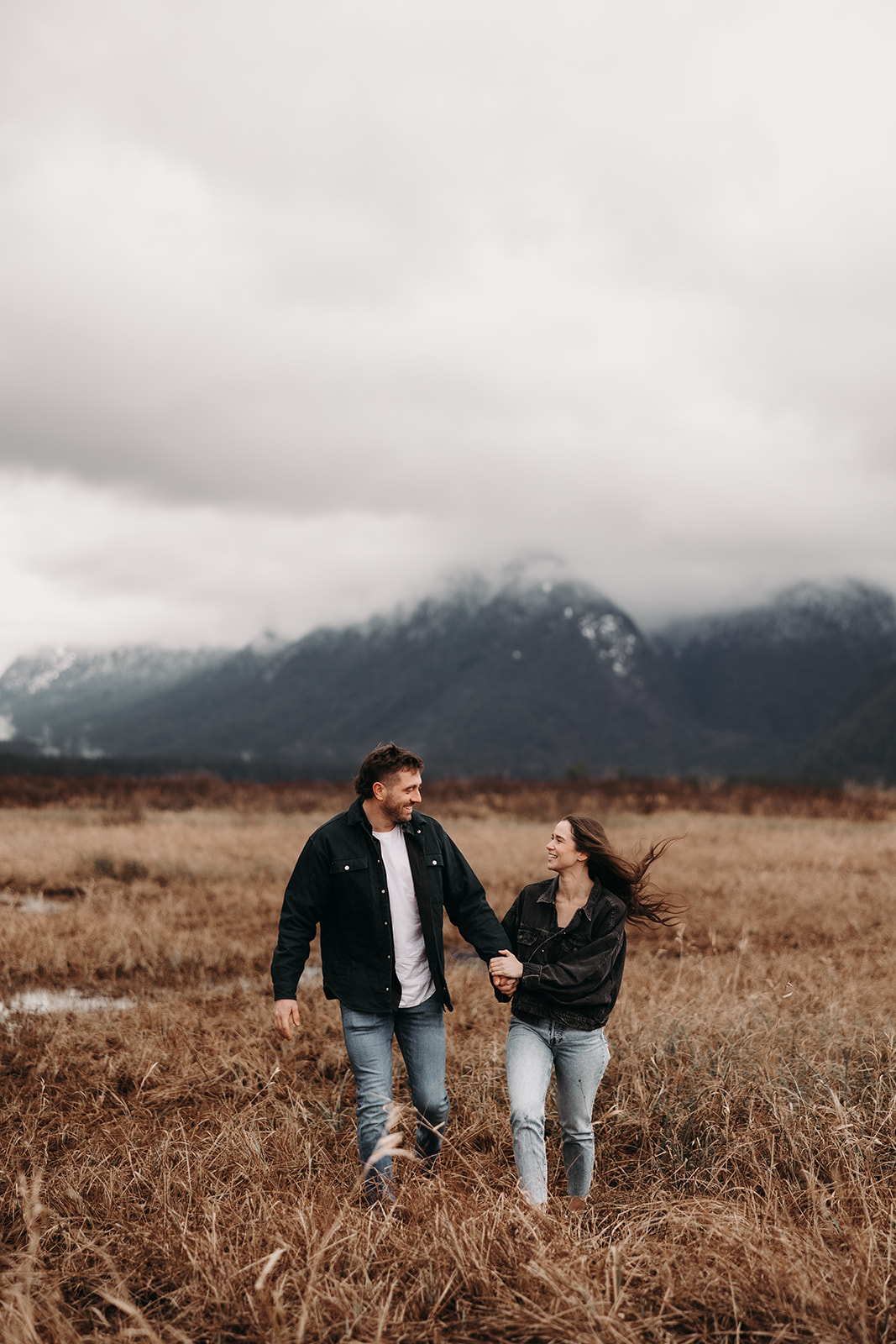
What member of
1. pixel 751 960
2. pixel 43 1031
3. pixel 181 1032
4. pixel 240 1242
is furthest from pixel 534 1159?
pixel 751 960

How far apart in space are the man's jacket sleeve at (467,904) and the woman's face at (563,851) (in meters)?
0.45

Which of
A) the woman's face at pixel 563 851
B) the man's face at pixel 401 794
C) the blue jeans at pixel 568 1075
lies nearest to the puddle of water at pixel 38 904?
the man's face at pixel 401 794

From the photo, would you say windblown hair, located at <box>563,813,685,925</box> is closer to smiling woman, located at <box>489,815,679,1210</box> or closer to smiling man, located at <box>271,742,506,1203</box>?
smiling woman, located at <box>489,815,679,1210</box>

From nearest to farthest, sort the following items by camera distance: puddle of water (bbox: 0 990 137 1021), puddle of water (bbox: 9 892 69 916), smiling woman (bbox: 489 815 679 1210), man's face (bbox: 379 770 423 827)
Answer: smiling woman (bbox: 489 815 679 1210), man's face (bbox: 379 770 423 827), puddle of water (bbox: 0 990 137 1021), puddle of water (bbox: 9 892 69 916)

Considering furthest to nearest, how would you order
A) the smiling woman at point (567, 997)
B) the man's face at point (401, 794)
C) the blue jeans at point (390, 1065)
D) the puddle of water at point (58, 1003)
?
1. the puddle of water at point (58, 1003)
2. the man's face at point (401, 794)
3. the blue jeans at point (390, 1065)
4. the smiling woman at point (567, 997)

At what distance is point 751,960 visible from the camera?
8055 millimetres

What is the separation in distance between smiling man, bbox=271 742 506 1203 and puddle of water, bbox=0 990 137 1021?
3.61 m

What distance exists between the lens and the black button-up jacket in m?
3.83

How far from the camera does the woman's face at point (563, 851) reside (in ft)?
12.5

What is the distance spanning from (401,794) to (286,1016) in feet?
3.79

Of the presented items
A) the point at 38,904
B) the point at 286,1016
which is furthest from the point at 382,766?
the point at 38,904

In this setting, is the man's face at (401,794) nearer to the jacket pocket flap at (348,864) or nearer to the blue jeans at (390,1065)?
the jacket pocket flap at (348,864)

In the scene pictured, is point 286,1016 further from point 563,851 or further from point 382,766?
point 563,851

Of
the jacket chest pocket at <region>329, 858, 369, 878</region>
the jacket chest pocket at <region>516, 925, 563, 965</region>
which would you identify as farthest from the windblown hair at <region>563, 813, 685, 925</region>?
the jacket chest pocket at <region>329, 858, 369, 878</region>
